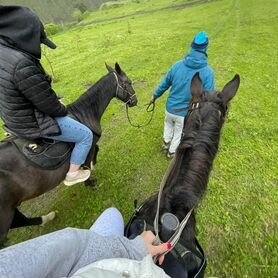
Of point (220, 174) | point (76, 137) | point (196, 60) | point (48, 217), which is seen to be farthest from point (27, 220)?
point (196, 60)

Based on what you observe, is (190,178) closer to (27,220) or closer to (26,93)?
(26,93)

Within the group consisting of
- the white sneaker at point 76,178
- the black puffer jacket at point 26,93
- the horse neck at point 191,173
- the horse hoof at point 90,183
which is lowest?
the horse hoof at point 90,183

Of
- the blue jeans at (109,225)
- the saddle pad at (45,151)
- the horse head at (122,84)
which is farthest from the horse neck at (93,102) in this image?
the blue jeans at (109,225)

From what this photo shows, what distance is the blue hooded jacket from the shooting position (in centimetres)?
461

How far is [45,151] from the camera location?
3783 mm

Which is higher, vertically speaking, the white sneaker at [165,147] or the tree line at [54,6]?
the white sneaker at [165,147]

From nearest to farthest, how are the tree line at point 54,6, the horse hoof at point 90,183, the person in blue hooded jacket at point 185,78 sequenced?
the person in blue hooded jacket at point 185,78 < the horse hoof at point 90,183 < the tree line at point 54,6

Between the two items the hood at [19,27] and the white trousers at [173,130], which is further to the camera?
the white trousers at [173,130]

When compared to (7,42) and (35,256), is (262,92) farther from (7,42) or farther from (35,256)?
(35,256)

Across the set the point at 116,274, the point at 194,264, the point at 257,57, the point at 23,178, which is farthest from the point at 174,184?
the point at 257,57

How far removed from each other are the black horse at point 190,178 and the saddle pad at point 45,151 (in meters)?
1.73

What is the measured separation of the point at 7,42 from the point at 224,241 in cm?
409

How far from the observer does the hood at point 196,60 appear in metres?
4.55

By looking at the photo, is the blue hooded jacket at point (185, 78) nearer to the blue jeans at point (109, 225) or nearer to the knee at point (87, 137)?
the knee at point (87, 137)
